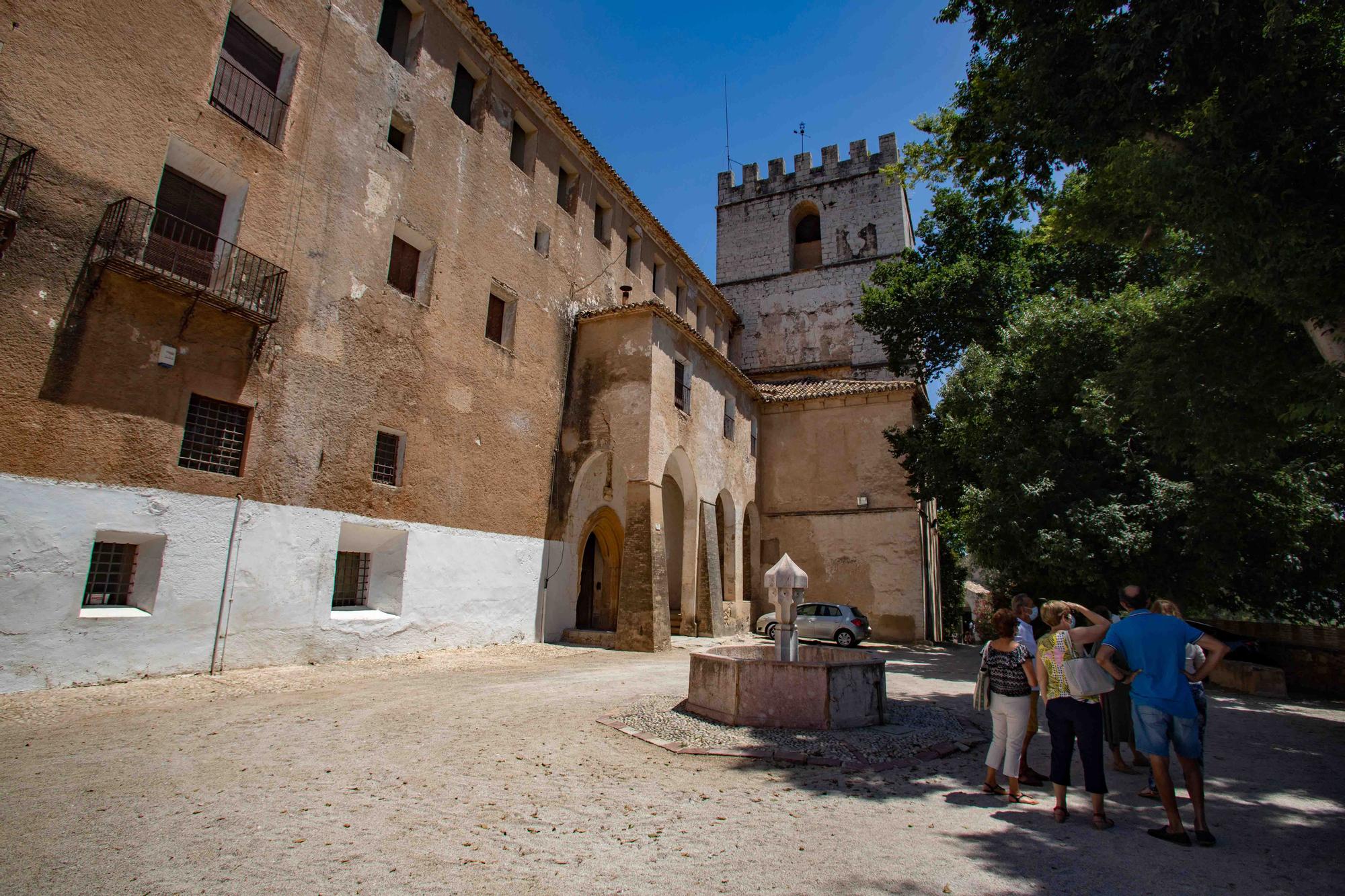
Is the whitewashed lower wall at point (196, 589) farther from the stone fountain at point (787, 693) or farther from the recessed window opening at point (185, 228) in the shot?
the stone fountain at point (787, 693)

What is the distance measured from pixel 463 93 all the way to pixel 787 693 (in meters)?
15.4

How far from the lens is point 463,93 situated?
16.2 meters

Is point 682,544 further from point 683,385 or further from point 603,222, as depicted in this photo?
point 603,222

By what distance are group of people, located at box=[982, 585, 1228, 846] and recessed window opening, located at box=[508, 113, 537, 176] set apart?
16.2m

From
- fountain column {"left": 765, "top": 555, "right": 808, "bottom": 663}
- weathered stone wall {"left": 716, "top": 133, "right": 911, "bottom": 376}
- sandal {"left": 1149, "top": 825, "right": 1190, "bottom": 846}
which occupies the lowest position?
sandal {"left": 1149, "top": 825, "right": 1190, "bottom": 846}

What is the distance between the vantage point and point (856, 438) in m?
24.4

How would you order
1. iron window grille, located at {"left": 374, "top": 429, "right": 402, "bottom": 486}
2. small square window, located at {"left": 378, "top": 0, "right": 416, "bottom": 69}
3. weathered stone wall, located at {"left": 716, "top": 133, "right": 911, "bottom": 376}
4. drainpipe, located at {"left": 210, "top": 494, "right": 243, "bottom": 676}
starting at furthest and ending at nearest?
weathered stone wall, located at {"left": 716, "top": 133, "right": 911, "bottom": 376}, small square window, located at {"left": 378, "top": 0, "right": 416, "bottom": 69}, iron window grille, located at {"left": 374, "top": 429, "right": 402, "bottom": 486}, drainpipe, located at {"left": 210, "top": 494, "right": 243, "bottom": 676}

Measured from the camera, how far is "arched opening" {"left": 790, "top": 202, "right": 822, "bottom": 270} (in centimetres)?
3356

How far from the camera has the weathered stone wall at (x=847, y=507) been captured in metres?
22.6

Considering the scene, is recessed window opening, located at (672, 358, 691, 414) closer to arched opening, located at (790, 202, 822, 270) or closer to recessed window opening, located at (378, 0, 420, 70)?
recessed window opening, located at (378, 0, 420, 70)

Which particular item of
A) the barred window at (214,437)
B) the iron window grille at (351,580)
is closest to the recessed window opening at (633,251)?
the iron window grille at (351,580)

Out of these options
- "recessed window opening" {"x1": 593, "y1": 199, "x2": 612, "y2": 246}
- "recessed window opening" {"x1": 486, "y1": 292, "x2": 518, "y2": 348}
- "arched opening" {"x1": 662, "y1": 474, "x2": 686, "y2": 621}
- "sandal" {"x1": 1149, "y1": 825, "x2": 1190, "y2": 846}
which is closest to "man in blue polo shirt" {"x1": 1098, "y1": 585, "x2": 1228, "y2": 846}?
"sandal" {"x1": 1149, "y1": 825, "x2": 1190, "y2": 846}

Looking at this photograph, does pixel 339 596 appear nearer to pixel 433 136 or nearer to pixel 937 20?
pixel 433 136

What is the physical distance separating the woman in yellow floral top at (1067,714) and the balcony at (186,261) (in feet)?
36.6
